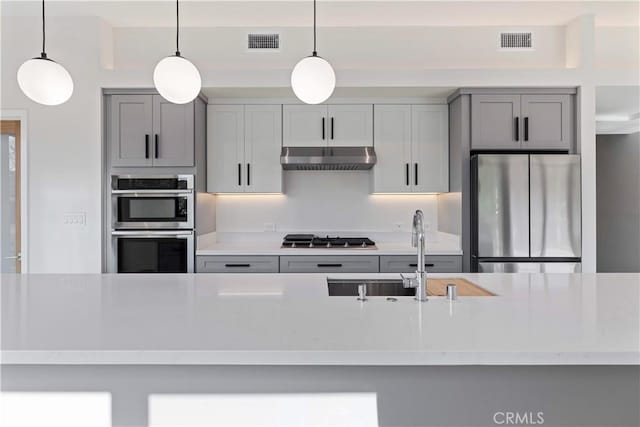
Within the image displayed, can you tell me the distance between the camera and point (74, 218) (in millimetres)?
3592

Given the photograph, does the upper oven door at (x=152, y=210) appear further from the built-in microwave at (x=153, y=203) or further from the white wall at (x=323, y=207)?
the white wall at (x=323, y=207)

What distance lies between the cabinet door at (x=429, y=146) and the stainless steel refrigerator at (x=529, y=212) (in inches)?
21.0

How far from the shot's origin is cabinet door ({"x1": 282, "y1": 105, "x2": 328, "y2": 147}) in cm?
384

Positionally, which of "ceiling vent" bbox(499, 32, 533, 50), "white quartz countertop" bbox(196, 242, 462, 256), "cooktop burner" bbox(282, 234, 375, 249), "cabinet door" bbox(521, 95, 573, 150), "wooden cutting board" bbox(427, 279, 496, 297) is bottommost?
"wooden cutting board" bbox(427, 279, 496, 297)

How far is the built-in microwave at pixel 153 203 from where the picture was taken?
11.7ft

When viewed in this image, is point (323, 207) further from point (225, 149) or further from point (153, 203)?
point (153, 203)

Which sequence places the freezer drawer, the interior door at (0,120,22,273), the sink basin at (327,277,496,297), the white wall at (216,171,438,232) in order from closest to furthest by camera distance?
the sink basin at (327,277,496,297)
the freezer drawer
the interior door at (0,120,22,273)
the white wall at (216,171,438,232)

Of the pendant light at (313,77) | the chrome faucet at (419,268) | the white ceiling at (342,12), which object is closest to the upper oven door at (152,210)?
the white ceiling at (342,12)

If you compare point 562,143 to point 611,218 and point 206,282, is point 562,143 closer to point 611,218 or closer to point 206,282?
point 206,282

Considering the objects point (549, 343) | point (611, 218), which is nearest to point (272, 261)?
point (549, 343)

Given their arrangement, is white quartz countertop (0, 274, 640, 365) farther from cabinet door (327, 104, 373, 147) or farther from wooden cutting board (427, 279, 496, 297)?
cabinet door (327, 104, 373, 147)

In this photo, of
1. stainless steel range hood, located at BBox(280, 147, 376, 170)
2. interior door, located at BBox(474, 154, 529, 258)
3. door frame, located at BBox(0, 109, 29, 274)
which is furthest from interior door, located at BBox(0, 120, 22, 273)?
interior door, located at BBox(474, 154, 529, 258)

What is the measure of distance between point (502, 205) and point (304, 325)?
103 inches

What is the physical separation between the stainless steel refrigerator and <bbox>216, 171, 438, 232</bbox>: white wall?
0.87 metres
